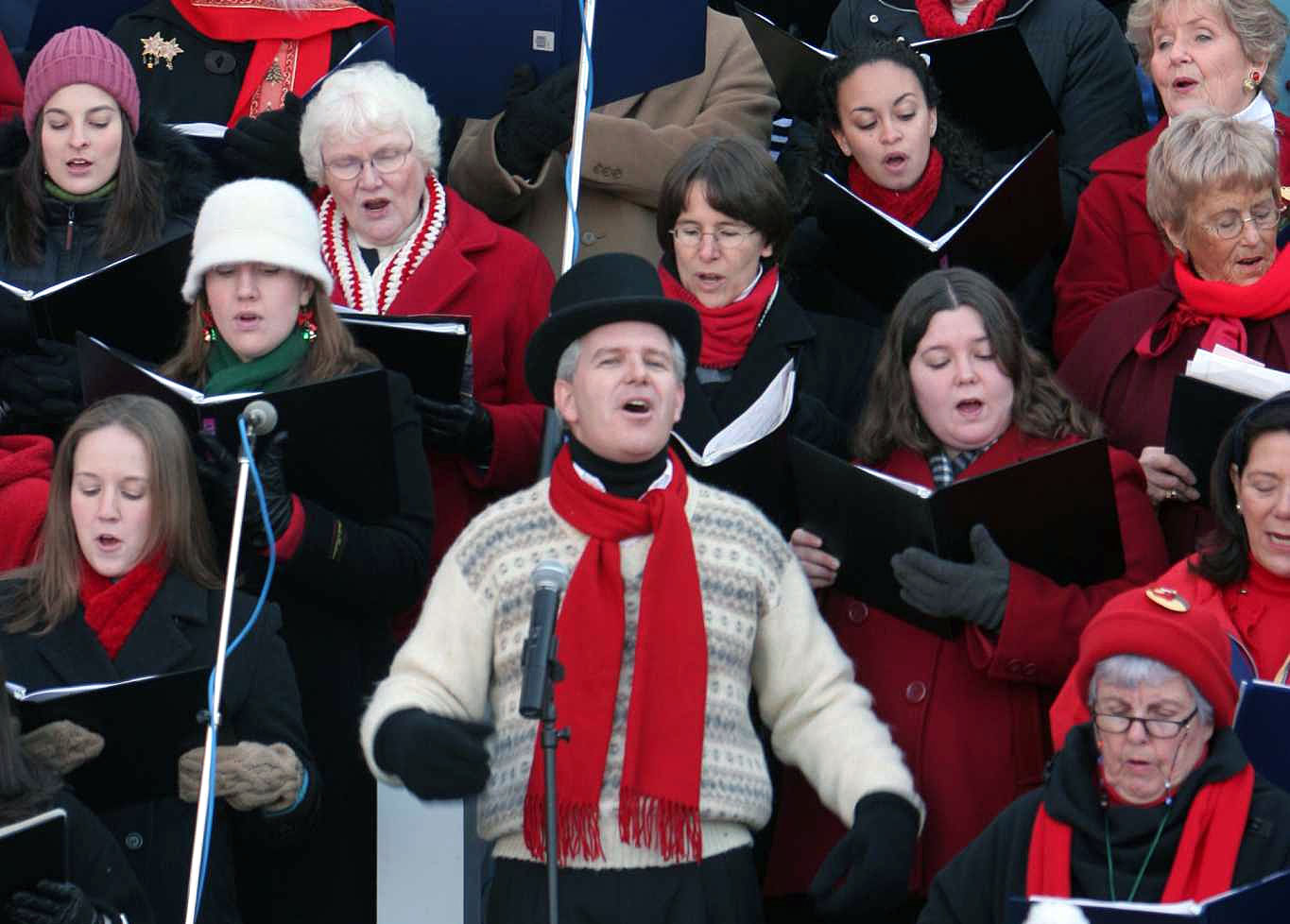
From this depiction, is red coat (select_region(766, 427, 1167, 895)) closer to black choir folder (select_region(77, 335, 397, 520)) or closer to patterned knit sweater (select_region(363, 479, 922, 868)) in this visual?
patterned knit sweater (select_region(363, 479, 922, 868))

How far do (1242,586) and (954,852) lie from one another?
32.1 inches

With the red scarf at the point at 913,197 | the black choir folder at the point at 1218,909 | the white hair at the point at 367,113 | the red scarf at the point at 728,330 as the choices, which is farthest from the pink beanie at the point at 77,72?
the black choir folder at the point at 1218,909

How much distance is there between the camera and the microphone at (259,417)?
4.93 m

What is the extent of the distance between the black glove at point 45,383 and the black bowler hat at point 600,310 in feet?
5.05

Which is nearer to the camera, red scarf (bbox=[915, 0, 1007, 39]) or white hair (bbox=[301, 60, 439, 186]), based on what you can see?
white hair (bbox=[301, 60, 439, 186])

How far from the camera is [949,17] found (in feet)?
23.9

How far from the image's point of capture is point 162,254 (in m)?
6.02

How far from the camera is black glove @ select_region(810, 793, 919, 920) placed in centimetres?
438

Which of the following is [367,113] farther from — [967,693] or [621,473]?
[967,693]

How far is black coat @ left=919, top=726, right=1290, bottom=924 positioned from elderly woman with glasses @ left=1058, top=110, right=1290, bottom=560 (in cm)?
122

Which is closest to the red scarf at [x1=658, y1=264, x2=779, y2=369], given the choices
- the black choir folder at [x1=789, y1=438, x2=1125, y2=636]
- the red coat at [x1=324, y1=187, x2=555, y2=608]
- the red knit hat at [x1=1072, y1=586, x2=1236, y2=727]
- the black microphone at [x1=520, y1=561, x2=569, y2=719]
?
the red coat at [x1=324, y1=187, x2=555, y2=608]

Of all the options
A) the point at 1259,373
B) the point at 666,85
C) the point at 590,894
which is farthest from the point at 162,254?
the point at 1259,373

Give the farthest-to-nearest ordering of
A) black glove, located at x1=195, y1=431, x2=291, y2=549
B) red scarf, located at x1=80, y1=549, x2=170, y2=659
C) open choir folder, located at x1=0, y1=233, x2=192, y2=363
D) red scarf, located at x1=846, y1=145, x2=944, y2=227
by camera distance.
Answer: red scarf, located at x1=846, y1=145, x2=944, y2=227 < open choir folder, located at x1=0, y1=233, x2=192, y2=363 < black glove, located at x1=195, y1=431, x2=291, y2=549 < red scarf, located at x1=80, y1=549, x2=170, y2=659

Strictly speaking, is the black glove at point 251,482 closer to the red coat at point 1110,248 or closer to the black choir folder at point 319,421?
the black choir folder at point 319,421
